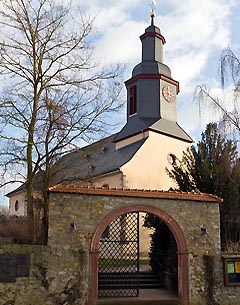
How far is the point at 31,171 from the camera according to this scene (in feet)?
42.4

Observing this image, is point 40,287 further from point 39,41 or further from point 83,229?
point 39,41

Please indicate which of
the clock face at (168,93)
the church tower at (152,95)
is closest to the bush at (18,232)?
the church tower at (152,95)

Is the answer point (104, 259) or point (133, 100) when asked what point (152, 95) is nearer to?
point (133, 100)

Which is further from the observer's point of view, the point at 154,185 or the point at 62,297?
the point at 154,185

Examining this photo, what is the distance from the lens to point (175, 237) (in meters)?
12.0

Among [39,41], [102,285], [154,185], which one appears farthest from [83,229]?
[154,185]

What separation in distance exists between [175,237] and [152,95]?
1729 centimetres

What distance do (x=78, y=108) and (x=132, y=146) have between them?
14.5 meters

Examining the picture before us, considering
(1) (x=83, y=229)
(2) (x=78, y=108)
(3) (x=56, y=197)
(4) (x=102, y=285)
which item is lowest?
(4) (x=102, y=285)

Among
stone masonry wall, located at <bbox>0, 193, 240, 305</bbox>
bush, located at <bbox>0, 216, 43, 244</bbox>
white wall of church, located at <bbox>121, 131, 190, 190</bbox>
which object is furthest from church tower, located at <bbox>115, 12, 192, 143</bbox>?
bush, located at <bbox>0, 216, 43, 244</bbox>

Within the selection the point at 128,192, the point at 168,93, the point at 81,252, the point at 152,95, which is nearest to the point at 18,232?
the point at 81,252

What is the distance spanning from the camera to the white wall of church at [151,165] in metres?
25.7

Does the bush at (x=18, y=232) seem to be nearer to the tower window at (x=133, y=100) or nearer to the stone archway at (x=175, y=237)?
the stone archway at (x=175, y=237)

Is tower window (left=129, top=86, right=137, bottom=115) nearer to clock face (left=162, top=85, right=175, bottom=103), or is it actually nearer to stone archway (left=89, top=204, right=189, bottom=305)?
clock face (left=162, top=85, right=175, bottom=103)
